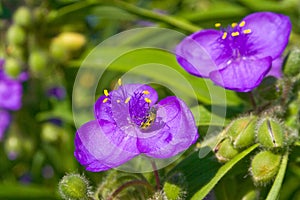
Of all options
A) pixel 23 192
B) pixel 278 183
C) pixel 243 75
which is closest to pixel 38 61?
pixel 23 192

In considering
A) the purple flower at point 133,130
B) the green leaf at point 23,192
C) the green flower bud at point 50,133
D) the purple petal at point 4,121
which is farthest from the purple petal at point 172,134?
the purple petal at point 4,121

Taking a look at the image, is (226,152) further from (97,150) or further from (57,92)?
(57,92)

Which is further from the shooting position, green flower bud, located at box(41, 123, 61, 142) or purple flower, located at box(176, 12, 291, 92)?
green flower bud, located at box(41, 123, 61, 142)

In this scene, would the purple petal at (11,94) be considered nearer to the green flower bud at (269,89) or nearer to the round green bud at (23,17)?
the round green bud at (23,17)

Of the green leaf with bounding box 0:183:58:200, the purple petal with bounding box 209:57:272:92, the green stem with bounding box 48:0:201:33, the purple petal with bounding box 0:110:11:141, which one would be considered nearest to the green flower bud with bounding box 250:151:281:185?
the purple petal with bounding box 209:57:272:92

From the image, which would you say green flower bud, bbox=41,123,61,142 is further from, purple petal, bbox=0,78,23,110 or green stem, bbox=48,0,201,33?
green stem, bbox=48,0,201,33

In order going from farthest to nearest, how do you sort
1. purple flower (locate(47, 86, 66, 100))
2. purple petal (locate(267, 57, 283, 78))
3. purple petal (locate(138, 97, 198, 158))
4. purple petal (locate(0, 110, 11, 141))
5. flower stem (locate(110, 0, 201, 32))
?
purple flower (locate(47, 86, 66, 100))
purple petal (locate(0, 110, 11, 141))
flower stem (locate(110, 0, 201, 32))
purple petal (locate(267, 57, 283, 78))
purple petal (locate(138, 97, 198, 158))

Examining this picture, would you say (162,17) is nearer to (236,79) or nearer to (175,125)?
(236,79)

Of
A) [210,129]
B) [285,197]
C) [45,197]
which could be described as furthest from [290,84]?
[45,197]
